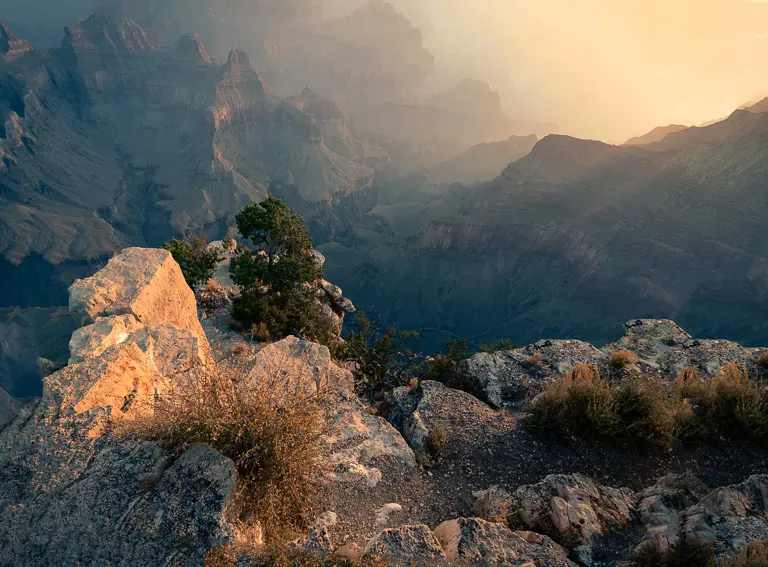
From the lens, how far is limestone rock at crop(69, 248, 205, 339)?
9898mm

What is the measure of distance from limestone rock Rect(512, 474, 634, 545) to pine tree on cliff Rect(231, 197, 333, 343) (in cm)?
1258

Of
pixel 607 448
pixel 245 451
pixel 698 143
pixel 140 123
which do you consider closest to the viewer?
pixel 245 451

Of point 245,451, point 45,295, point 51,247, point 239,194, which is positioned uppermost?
point 245,451

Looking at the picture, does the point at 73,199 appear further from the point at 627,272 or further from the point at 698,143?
the point at 698,143

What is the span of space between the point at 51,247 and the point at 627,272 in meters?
167

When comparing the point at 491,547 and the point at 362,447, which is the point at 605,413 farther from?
the point at 362,447

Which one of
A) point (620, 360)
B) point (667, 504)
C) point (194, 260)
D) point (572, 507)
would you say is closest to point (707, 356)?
point (620, 360)

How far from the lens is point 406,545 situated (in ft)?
14.6

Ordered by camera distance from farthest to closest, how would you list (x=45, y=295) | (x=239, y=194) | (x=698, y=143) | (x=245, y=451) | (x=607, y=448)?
1. (x=239, y=194)
2. (x=45, y=295)
3. (x=698, y=143)
4. (x=607, y=448)
5. (x=245, y=451)

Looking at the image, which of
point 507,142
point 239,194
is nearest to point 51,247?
point 239,194

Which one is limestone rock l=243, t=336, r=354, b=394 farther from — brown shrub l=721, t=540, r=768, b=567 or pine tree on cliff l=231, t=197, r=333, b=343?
brown shrub l=721, t=540, r=768, b=567

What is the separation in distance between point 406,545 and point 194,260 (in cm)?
2100

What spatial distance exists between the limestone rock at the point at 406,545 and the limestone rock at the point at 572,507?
241cm

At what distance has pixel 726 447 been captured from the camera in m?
7.66
